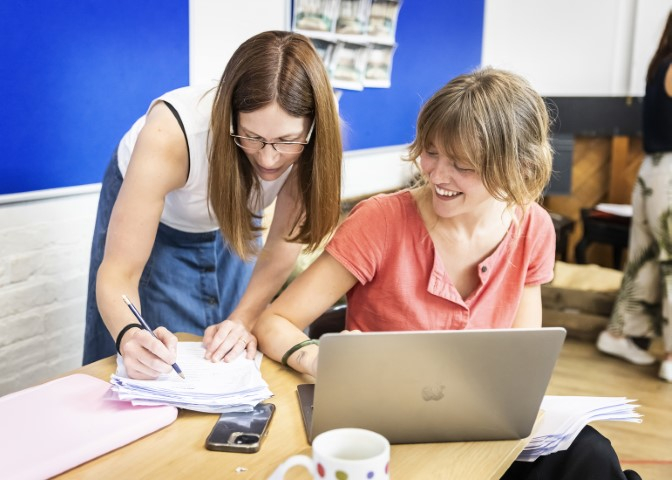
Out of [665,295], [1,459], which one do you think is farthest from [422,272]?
[665,295]

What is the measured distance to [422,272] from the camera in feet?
5.08

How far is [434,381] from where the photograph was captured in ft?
3.51

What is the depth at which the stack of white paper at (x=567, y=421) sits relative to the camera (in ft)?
4.07

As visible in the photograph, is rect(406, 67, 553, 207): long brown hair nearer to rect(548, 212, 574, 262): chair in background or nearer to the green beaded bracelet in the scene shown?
the green beaded bracelet

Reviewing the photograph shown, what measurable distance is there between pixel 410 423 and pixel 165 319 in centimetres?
94

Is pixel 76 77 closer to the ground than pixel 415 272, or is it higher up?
higher up

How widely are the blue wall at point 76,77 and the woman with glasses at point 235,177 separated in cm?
52

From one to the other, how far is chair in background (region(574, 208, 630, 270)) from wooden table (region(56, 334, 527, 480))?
3.29 m

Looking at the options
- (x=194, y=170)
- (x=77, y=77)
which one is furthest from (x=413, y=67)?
(x=194, y=170)

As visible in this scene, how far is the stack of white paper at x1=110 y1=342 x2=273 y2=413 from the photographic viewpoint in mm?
1202

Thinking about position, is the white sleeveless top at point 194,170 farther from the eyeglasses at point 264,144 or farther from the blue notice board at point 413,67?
the blue notice board at point 413,67

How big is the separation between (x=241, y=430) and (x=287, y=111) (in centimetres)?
59

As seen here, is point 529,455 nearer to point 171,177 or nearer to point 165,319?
point 171,177

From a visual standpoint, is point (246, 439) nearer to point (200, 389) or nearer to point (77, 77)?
point (200, 389)
